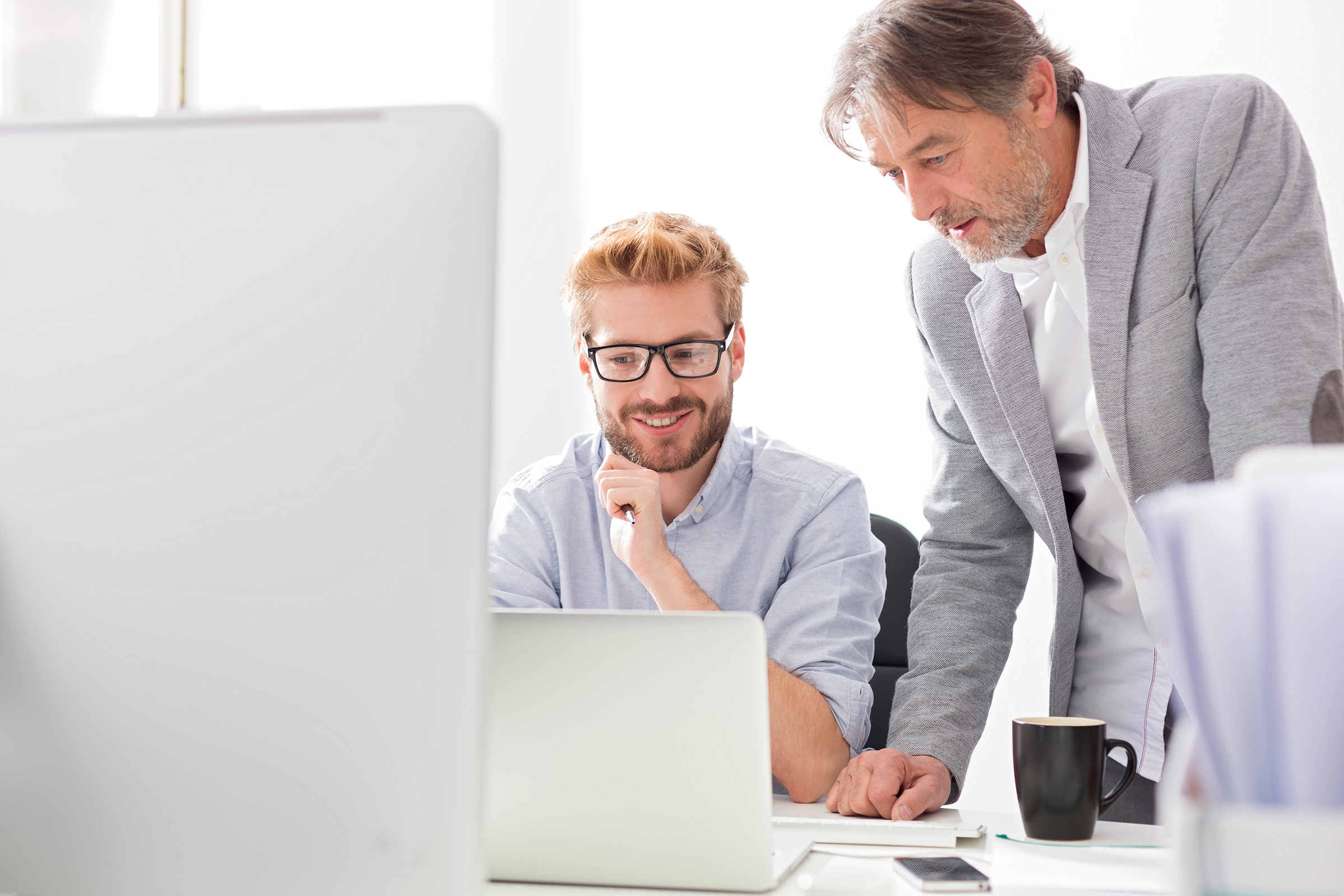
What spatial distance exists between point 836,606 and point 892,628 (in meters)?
0.23

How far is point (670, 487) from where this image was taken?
1.69 meters

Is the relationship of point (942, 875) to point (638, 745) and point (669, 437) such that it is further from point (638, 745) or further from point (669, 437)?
point (669, 437)

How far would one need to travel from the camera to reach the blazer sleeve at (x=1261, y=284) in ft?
3.67

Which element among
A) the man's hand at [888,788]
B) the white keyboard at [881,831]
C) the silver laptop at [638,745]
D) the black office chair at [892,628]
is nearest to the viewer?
the silver laptop at [638,745]

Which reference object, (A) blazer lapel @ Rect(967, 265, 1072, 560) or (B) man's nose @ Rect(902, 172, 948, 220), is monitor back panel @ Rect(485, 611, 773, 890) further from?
(B) man's nose @ Rect(902, 172, 948, 220)

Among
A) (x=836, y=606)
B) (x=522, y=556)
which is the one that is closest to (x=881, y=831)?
(x=836, y=606)

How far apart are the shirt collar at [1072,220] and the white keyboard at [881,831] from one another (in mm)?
784

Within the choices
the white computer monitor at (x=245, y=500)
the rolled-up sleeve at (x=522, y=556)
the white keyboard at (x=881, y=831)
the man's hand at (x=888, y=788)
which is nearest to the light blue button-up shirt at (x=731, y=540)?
the rolled-up sleeve at (x=522, y=556)

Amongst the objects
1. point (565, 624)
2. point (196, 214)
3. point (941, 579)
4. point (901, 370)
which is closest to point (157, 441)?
point (196, 214)

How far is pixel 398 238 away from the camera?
485 mm

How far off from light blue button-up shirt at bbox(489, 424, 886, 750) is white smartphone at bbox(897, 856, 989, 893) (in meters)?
0.66

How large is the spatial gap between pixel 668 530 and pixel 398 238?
1.17 meters

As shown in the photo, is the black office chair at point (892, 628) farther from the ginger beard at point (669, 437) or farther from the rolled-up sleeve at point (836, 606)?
the ginger beard at point (669, 437)

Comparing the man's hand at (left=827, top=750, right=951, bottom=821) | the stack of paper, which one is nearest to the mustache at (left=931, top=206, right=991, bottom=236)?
the man's hand at (left=827, top=750, right=951, bottom=821)
